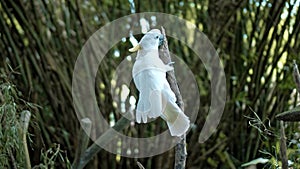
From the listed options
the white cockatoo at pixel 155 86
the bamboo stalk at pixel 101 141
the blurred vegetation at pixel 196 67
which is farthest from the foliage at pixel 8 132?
the blurred vegetation at pixel 196 67

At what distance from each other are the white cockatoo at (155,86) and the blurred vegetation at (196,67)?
0.67 metres

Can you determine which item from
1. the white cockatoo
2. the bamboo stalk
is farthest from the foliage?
the white cockatoo

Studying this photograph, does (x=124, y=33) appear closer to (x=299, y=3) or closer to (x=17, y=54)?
(x=17, y=54)

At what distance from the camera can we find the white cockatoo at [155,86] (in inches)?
19.3

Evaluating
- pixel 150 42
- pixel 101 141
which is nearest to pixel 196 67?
pixel 101 141

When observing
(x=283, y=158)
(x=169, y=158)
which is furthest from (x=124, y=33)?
(x=283, y=158)

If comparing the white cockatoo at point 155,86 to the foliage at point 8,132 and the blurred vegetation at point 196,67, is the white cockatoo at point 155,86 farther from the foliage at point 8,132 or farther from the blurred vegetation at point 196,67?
the blurred vegetation at point 196,67

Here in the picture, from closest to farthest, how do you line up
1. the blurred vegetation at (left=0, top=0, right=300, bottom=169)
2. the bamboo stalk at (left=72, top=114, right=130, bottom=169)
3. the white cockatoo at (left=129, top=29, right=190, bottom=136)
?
the white cockatoo at (left=129, top=29, right=190, bottom=136) → the bamboo stalk at (left=72, top=114, right=130, bottom=169) → the blurred vegetation at (left=0, top=0, right=300, bottom=169)

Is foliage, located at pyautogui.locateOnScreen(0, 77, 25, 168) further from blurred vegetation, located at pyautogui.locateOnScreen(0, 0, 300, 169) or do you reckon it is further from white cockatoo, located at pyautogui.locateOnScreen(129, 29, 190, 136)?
blurred vegetation, located at pyautogui.locateOnScreen(0, 0, 300, 169)

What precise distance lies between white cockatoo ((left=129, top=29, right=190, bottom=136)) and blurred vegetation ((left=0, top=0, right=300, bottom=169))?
26.2 inches

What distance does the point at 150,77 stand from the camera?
1.62ft

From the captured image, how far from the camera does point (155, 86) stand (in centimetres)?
49

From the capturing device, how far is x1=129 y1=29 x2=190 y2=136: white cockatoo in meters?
0.49

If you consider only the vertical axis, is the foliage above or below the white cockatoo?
below
